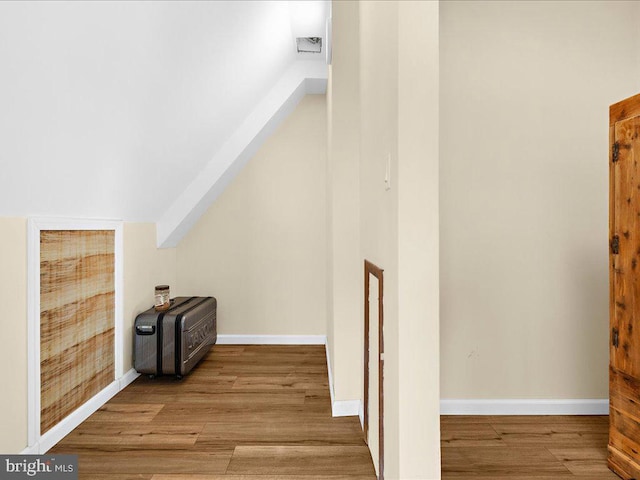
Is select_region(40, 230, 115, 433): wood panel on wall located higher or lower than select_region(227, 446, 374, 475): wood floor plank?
higher

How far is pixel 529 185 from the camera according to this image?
2.46 metres

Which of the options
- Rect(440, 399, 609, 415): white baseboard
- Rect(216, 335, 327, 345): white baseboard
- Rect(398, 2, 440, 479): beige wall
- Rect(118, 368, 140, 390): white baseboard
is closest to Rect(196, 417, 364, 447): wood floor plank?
Rect(440, 399, 609, 415): white baseboard

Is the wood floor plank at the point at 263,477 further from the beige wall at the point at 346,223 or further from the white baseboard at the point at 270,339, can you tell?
the white baseboard at the point at 270,339

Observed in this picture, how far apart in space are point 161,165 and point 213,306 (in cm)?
146

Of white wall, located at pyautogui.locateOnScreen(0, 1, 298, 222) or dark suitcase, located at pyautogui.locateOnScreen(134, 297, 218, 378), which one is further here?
dark suitcase, located at pyautogui.locateOnScreen(134, 297, 218, 378)

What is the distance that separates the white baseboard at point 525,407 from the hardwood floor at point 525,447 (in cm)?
4

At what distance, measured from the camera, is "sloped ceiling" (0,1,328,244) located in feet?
4.58

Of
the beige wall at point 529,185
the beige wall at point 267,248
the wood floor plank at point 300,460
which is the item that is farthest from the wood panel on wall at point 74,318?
the beige wall at point 529,185

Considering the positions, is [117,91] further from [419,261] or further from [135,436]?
[135,436]

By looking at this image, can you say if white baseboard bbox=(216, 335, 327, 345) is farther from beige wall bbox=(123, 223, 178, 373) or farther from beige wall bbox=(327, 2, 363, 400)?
beige wall bbox=(327, 2, 363, 400)

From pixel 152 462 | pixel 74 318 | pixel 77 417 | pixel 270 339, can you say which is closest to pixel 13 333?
pixel 74 318

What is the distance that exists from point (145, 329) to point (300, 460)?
→ 1.59 metres

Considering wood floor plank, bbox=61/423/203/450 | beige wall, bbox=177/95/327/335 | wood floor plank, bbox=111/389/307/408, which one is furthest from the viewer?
beige wall, bbox=177/95/327/335

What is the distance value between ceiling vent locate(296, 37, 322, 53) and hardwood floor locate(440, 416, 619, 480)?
2.86 m
